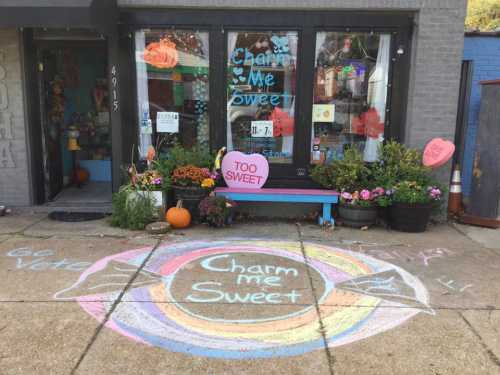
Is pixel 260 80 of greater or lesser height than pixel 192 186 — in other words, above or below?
above

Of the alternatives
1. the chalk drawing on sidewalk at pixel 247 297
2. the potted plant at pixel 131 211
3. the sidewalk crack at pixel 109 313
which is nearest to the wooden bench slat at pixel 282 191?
the potted plant at pixel 131 211

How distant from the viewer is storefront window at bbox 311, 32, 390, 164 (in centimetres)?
617

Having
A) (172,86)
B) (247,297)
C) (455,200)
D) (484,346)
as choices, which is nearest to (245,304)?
(247,297)

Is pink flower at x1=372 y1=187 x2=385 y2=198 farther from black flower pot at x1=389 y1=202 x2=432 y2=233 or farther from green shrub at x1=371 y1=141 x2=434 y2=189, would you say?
black flower pot at x1=389 y1=202 x2=432 y2=233

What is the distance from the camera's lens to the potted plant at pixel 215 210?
→ 18.2 ft

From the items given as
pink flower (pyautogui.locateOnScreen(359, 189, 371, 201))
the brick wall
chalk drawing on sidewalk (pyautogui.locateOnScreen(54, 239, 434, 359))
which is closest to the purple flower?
pink flower (pyautogui.locateOnScreen(359, 189, 371, 201))

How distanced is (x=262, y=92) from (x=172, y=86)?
1.28 m

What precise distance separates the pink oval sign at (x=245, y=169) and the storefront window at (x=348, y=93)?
29.6 inches

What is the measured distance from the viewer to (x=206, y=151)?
6.38 m

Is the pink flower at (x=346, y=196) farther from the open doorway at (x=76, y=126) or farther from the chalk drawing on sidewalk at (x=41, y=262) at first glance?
the open doorway at (x=76, y=126)

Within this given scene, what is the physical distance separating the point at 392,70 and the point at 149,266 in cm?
422

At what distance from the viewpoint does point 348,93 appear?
632cm

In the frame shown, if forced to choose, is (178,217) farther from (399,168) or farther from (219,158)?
(399,168)

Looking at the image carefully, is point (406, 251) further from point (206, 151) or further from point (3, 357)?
point (3, 357)
